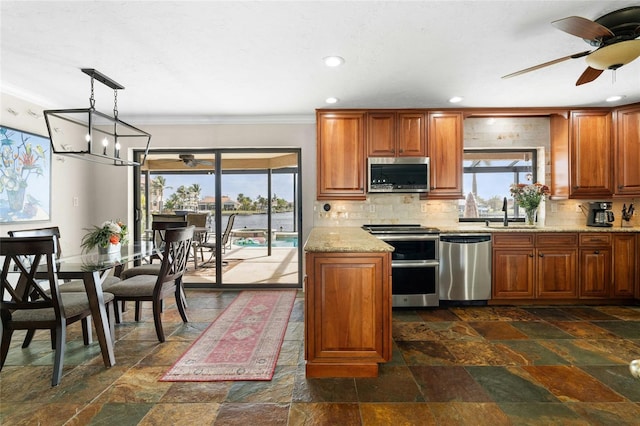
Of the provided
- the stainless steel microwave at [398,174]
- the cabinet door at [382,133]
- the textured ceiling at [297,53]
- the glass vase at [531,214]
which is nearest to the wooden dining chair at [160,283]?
the textured ceiling at [297,53]

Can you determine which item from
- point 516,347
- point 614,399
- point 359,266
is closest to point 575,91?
point 516,347

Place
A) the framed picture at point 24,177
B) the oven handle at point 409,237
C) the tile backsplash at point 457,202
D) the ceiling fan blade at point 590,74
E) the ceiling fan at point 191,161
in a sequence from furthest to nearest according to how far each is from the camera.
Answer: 1. the ceiling fan at point 191,161
2. the tile backsplash at point 457,202
3. the oven handle at point 409,237
4. the framed picture at point 24,177
5. the ceiling fan blade at point 590,74

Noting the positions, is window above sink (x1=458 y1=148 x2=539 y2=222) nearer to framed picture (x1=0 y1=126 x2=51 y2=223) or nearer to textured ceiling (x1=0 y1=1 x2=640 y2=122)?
textured ceiling (x1=0 y1=1 x2=640 y2=122)

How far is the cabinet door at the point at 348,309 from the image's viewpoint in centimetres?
215

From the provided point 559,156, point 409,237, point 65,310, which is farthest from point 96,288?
point 559,156

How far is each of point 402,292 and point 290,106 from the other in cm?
251

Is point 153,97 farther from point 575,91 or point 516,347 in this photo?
point 575,91

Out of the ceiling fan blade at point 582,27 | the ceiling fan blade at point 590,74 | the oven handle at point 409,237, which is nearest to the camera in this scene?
the ceiling fan blade at point 582,27

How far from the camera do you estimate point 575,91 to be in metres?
3.42

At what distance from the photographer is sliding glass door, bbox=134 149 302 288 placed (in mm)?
4551

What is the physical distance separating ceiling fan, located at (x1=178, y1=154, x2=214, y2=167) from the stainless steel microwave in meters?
2.23

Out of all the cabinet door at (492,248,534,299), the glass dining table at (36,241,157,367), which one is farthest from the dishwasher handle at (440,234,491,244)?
the glass dining table at (36,241,157,367)

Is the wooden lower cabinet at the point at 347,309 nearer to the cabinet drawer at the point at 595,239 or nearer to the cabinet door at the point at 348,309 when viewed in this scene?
the cabinet door at the point at 348,309

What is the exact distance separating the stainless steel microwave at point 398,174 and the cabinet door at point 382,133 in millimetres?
106
